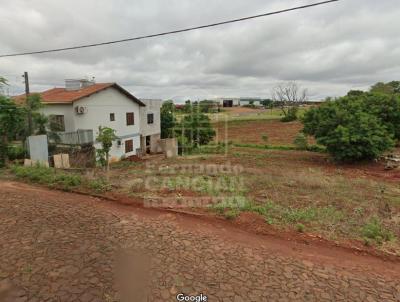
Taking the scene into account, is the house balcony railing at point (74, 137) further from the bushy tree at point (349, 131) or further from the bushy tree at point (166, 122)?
the bushy tree at point (349, 131)

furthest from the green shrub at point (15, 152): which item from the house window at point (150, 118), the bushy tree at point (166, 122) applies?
the bushy tree at point (166, 122)

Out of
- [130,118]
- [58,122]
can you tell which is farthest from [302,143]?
[58,122]

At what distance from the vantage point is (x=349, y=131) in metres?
11.9

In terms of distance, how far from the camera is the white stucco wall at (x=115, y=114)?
621 inches

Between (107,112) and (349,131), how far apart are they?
14569 mm

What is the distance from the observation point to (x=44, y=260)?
3.62m

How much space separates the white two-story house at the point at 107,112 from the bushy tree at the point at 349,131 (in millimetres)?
13098

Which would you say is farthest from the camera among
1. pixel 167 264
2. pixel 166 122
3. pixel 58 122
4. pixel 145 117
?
pixel 166 122

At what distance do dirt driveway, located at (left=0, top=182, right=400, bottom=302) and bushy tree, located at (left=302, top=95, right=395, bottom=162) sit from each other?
9478 mm

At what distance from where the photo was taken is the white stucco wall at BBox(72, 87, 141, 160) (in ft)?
51.7

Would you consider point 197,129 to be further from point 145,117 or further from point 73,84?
point 73,84

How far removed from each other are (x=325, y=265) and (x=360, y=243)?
100 centimetres

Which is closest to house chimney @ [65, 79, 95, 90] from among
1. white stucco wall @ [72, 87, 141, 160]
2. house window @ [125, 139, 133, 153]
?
white stucco wall @ [72, 87, 141, 160]

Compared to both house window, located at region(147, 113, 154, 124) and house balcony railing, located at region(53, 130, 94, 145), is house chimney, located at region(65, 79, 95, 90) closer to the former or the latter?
house balcony railing, located at region(53, 130, 94, 145)
